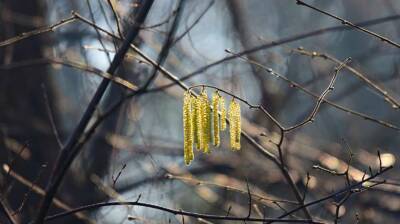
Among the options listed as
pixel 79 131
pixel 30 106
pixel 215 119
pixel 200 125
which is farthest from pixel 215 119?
pixel 30 106

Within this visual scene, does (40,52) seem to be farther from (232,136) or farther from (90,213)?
(232,136)

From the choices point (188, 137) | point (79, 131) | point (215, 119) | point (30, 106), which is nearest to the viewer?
point (188, 137)

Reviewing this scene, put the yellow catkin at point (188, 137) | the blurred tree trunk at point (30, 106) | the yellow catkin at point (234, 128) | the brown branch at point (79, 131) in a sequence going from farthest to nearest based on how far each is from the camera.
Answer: the blurred tree trunk at point (30, 106) → the brown branch at point (79, 131) → the yellow catkin at point (234, 128) → the yellow catkin at point (188, 137)

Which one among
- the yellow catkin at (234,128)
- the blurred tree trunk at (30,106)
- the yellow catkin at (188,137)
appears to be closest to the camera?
the yellow catkin at (188,137)

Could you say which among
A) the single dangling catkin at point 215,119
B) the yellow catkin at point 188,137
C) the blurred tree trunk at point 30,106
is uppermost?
the blurred tree trunk at point 30,106

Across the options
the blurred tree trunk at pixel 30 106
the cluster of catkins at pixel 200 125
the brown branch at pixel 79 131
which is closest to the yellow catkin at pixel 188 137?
the cluster of catkins at pixel 200 125

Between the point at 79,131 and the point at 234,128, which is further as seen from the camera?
the point at 79,131

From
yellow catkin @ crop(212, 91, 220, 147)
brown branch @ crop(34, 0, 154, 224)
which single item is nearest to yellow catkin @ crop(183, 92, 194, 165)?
yellow catkin @ crop(212, 91, 220, 147)

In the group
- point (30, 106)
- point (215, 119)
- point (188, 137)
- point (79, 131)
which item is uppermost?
point (30, 106)

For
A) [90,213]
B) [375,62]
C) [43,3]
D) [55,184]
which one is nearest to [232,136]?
[55,184]

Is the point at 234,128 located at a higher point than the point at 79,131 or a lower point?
lower

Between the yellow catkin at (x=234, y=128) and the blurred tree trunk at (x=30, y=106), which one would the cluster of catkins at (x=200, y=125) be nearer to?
the yellow catkin at (x=234, y=128)

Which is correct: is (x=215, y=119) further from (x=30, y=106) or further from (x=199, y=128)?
(x=30, y=106)
